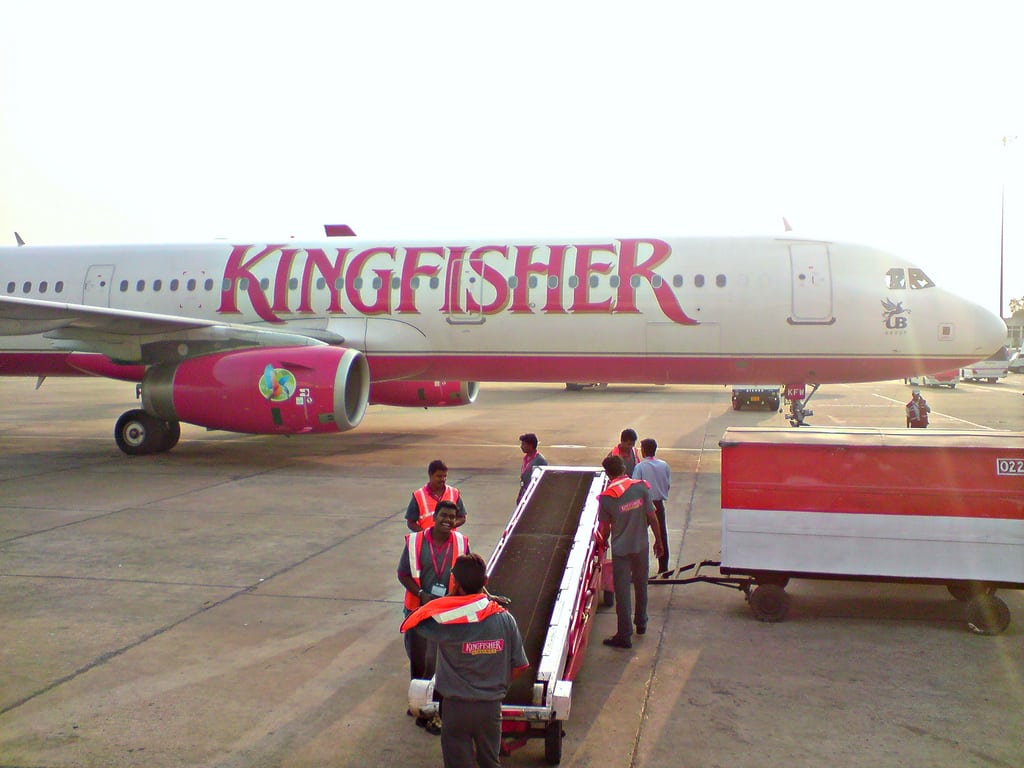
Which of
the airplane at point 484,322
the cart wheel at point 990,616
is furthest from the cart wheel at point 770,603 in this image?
the airplane at point 484,322

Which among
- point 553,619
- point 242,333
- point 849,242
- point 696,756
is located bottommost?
point 696,756

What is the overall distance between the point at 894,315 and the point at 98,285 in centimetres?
1463

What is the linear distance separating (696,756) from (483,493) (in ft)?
24.7

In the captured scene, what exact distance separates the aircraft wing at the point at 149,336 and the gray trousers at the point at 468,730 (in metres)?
11.7

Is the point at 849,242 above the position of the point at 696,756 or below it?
above

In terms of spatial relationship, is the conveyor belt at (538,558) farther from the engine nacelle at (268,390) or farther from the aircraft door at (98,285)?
the aircraft door at (98,285)

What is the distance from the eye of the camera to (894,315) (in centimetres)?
1428

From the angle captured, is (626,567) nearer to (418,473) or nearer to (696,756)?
(696,756)

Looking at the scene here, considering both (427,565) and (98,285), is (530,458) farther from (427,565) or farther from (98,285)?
(98,285)

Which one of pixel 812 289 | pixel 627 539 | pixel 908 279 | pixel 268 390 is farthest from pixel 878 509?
pixel 268 390

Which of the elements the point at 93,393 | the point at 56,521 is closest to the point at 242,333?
the point at 56,521

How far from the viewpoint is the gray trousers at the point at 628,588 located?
650 centimetres

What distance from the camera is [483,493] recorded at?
12234 millimetres

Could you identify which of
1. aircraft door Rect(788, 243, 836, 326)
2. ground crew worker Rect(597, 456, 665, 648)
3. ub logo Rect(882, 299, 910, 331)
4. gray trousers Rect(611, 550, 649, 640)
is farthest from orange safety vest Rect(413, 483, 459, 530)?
ub logo Rect(882, 299, 910, 331)
